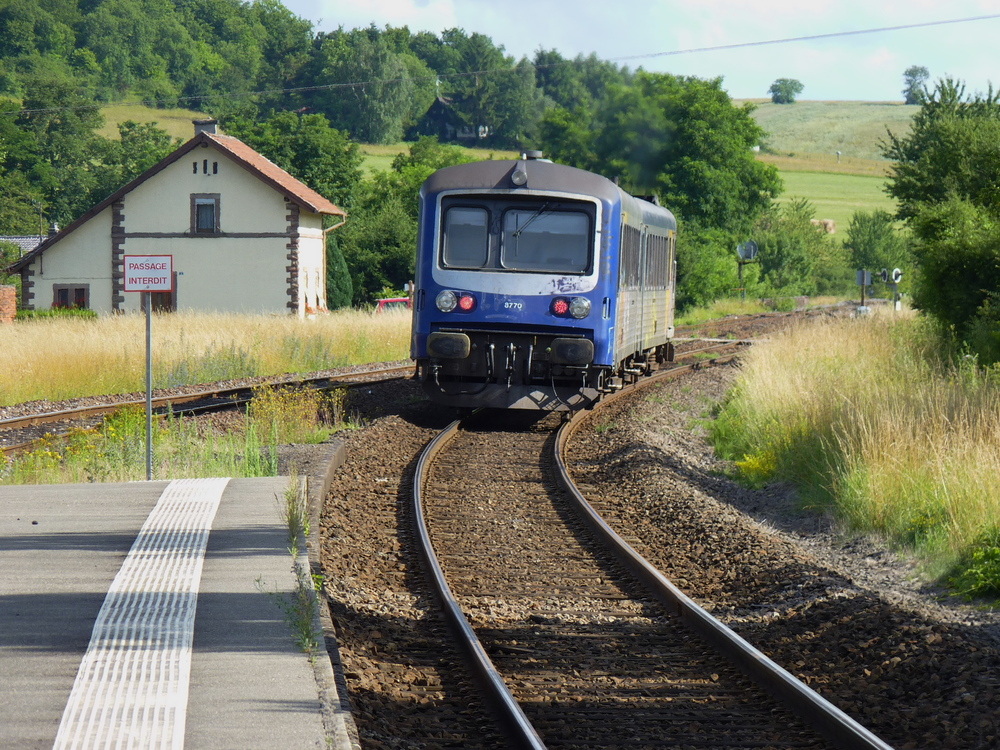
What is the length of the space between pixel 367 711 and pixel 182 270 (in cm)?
4196

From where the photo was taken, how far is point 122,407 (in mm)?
16328

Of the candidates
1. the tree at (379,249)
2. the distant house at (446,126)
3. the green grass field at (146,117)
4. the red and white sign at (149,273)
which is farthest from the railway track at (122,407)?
the green grass field at (146,117)

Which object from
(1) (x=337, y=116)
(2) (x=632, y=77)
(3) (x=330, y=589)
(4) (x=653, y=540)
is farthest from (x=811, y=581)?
(1) (x=337, y=116)

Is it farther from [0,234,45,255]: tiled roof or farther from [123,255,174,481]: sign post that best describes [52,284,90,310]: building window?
[123,255,174,481]: sign post

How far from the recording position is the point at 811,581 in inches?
301

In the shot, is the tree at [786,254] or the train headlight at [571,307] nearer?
the train headlight at [571,307]

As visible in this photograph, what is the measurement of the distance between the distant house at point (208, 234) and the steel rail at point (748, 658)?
119 feet

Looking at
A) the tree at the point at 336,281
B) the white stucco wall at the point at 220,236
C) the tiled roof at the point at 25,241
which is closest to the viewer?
the white stucco wall at the point at 220,236

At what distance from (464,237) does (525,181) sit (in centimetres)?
99

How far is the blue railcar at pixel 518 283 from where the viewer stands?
47.1 ft

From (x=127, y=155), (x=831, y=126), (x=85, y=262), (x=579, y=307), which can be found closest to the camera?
(x=579, y=307)

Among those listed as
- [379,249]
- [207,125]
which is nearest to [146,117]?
[379,249]

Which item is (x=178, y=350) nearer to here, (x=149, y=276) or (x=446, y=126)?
(x=149, y=276)

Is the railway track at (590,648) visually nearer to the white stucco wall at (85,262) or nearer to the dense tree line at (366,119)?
the dense tree line at (366,119)
